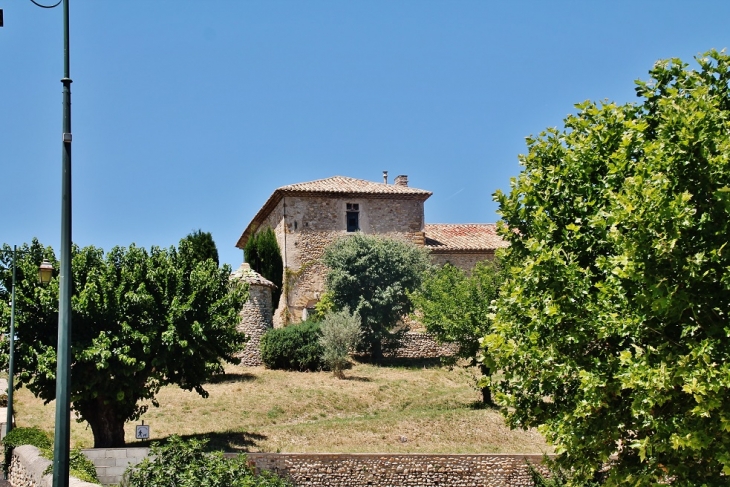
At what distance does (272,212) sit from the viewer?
4428cm

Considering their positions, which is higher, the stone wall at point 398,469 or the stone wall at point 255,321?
the stone wall at point 255,321

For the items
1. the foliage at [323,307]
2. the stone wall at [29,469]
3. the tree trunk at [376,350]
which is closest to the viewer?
the stone wall at [29,469]

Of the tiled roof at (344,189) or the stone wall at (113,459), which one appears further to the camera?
the tiled roof at (344,189)

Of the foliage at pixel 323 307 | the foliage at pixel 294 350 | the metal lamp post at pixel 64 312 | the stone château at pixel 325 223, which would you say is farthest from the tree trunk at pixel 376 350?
the metal lamp post at pixel 64 312

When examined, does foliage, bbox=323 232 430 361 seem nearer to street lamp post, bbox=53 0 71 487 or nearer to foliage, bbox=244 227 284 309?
foliage, bbox=244 227 284 309

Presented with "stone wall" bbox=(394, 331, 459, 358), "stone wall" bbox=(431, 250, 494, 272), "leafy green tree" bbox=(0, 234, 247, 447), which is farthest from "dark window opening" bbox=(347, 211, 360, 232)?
"leafy green tree" bbox=(0, 234, 247, 447)

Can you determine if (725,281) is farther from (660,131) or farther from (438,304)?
(438,304)

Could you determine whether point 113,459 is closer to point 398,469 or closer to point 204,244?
point 398,469

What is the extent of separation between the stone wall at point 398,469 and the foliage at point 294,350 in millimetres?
12625

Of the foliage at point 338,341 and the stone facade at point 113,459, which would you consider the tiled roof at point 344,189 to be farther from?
the stone facade at point 113,459

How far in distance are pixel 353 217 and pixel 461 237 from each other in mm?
6993

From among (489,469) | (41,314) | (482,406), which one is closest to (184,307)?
(41,314)

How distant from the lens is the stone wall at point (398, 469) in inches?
790

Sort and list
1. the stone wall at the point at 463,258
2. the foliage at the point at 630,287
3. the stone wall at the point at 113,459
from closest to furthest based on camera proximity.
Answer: the foliage at the point at 630,287 < the stone wall at the point at 113,459 < the stone wall at the point at 463,258
